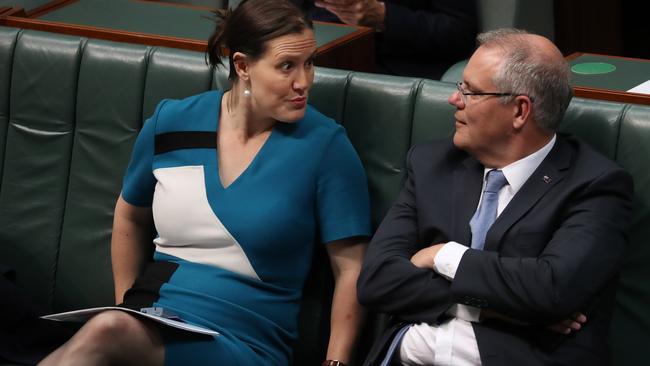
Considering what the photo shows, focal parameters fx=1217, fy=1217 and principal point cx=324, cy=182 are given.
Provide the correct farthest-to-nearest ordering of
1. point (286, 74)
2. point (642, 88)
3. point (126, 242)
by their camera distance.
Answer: point (126, 242) → point (642, 88) → point (286, 74)

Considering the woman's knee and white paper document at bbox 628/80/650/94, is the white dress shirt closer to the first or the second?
white paper document at bbox 628/80/650/94

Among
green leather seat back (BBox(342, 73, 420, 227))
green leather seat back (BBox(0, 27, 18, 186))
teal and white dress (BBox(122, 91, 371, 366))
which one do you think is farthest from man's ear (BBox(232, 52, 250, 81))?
green leather seat back (BBox(0, 27, 18, 186))

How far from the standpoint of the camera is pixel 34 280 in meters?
3.08

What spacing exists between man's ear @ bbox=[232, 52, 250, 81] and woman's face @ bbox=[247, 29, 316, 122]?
0.02m

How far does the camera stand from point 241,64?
2611 mm

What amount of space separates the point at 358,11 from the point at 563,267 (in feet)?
4.57

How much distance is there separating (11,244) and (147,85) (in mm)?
562

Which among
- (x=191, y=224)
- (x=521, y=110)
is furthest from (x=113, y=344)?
(x=521, y=110)

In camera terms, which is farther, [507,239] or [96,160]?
[96,160]

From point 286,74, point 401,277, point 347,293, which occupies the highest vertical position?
point 286,74

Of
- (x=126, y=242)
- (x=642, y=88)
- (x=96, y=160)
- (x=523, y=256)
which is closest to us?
(x=523, y=256)

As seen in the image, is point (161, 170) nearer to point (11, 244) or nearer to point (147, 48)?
point (147, 48)

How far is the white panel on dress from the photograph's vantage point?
262cm

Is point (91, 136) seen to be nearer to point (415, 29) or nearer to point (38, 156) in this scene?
point (38, 156)
